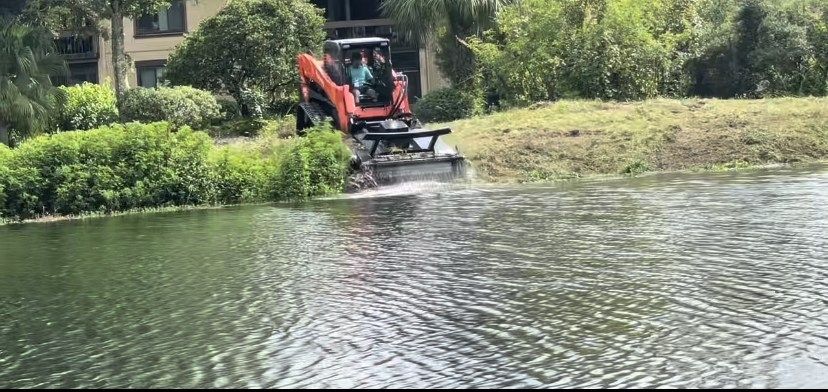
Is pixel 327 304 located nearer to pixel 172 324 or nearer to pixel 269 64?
pixel 172 324

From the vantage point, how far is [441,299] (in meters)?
9.98

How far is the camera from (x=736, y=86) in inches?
1328

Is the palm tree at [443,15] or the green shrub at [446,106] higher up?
the palm tree at [443,15]

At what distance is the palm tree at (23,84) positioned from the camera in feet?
88.6

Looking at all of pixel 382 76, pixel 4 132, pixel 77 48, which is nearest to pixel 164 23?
pixel 77 48

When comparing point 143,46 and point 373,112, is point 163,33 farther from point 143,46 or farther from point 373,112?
point 373,112

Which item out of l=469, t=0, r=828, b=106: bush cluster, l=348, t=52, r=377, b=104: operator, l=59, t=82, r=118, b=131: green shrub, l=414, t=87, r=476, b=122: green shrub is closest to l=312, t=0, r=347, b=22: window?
l=414, t=87, r=476, b=122: green shrub

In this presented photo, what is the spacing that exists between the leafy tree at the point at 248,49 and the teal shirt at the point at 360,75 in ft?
34.7

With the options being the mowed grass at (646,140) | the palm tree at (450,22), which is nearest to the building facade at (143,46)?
the palm tree at (450,22)

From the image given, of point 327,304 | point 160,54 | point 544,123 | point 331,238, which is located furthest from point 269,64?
point 327,304

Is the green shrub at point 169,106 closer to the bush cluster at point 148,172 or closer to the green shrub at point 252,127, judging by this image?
the green shrub at point 252,127

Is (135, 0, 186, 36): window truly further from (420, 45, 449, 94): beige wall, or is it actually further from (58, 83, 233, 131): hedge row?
(420, 45, 449, 94): beige wall

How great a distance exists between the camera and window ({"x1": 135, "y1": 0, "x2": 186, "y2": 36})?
4016 centimetres

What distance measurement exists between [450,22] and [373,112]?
12.3 metres
